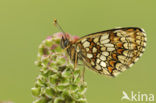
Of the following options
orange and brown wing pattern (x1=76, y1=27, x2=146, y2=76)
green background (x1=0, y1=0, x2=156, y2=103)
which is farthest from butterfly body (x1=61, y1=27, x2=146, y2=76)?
green background (x1=0, y1=0, x2=156, y2=103)

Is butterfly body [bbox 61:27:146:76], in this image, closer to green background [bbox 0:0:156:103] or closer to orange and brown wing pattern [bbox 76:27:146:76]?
orange and brown wing pattern [bbox 76:27:146:76]

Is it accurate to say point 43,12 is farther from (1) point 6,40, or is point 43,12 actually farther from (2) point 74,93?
(2) point 74,93

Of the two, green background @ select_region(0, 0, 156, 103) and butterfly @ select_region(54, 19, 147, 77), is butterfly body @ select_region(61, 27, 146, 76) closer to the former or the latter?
butterfly @ select_region(54, 19, 147, 77)

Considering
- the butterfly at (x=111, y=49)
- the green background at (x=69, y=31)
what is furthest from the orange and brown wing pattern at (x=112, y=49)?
the green background at (x=69, y=31)

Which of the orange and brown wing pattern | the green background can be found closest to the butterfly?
the orange and brown wing pattern

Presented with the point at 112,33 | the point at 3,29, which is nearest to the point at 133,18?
the point at 3,29

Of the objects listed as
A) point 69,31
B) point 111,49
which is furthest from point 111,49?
point 69,31

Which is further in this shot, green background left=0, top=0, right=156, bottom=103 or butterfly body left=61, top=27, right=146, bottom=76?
green background left=0, top=0, right=156, bottom=103

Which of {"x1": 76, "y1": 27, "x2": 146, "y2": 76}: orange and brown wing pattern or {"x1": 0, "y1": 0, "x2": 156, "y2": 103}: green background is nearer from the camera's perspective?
{"x1": 76, "y1": 27, "x2": 146, "y2": 76}: orange and brown wing pattern

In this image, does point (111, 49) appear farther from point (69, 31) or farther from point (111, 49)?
point (69, 31)
